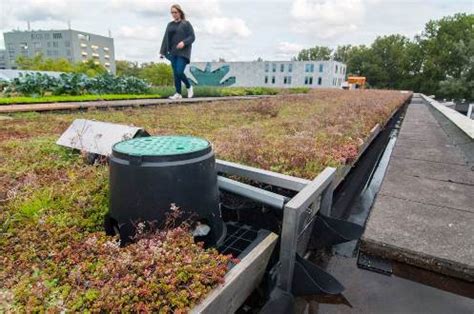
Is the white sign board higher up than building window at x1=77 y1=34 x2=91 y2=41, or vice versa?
building window at x1=77 y1=34 x2=91 y2=41

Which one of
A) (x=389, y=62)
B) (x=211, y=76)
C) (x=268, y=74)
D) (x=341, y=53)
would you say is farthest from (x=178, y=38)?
(x=341, y=53)

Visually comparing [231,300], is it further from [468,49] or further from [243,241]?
[468,49]

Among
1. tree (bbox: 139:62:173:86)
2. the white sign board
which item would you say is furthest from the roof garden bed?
tree (bbox: 139:62:173:86)

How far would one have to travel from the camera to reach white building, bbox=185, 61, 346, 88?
2318 inches

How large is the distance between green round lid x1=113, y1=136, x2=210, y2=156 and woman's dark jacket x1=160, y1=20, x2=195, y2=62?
607 cm

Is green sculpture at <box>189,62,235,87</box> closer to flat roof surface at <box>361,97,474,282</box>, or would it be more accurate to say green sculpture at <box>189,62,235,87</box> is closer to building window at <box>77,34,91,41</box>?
building window at <box>77,34,91,41</box>

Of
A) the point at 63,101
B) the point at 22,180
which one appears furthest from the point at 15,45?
the point at 22,180

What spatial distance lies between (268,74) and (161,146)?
214ft

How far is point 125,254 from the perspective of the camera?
120cm

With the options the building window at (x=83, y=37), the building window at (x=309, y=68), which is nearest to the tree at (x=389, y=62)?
the building window at (x=309, y=68)

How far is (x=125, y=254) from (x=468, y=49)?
5698 cm

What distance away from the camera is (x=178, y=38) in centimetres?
725

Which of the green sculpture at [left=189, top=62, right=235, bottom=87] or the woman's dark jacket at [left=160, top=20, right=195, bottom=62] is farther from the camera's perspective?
the green sculpture at [left=189, top=62, right=235, bottom=87]

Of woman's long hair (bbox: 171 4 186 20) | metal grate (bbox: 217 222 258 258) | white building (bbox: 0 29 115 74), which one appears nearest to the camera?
metal grate (bbox: 217 222 258 258)
